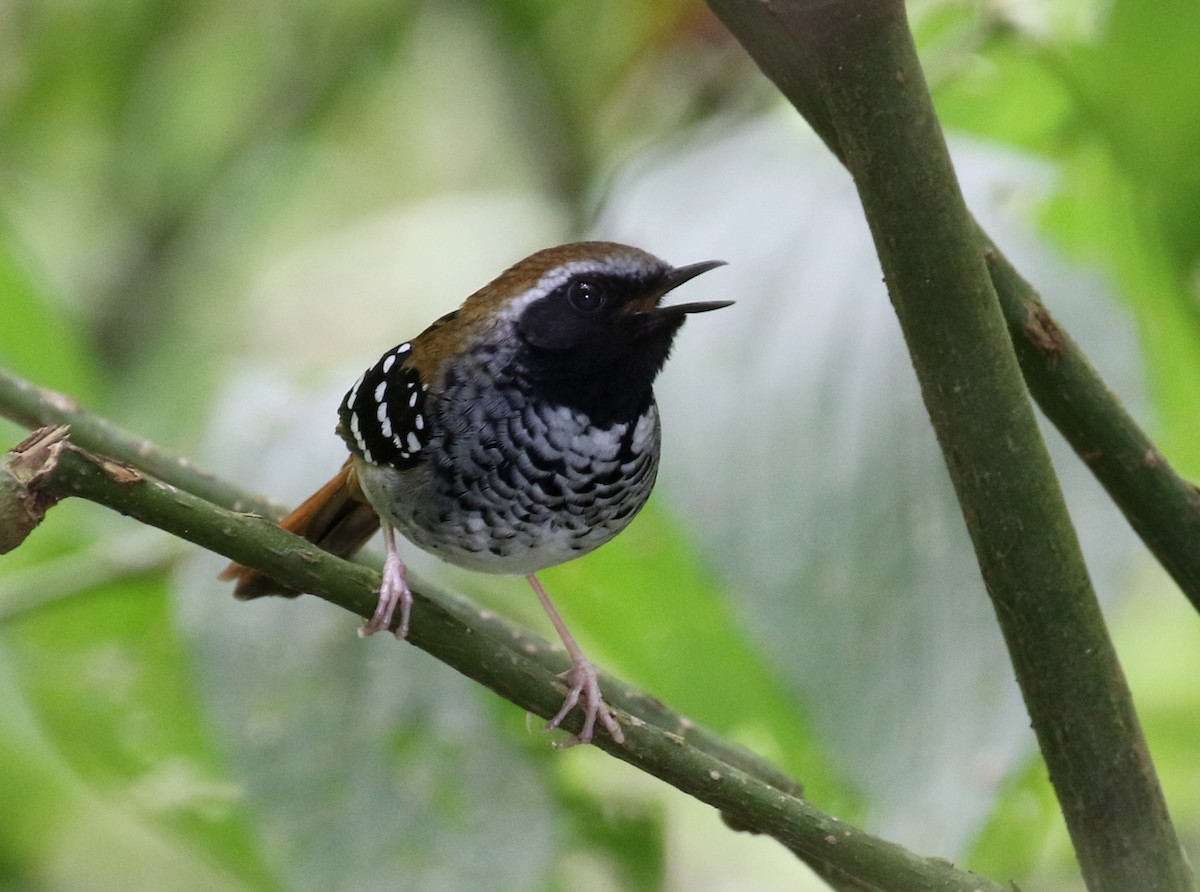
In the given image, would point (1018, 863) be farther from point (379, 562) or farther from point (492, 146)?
point (492, 146)

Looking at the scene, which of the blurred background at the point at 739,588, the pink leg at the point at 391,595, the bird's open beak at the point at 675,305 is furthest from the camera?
the blurred background at the point at 739,588

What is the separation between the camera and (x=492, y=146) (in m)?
5.70

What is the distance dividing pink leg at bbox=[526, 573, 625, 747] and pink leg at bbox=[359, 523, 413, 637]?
0.85ft

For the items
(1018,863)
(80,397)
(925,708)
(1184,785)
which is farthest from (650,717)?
(1184,785)

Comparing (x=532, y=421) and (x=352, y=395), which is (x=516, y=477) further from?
(x=352, y=395)

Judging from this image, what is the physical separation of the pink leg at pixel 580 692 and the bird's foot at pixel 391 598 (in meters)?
0.26

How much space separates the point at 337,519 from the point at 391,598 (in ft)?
2.03

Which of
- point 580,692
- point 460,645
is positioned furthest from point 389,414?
point 460,645

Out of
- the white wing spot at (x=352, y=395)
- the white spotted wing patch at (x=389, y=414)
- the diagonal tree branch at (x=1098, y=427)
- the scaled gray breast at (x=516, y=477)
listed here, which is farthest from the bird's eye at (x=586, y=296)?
the diagonal tree branch at (x=1098, y=427)

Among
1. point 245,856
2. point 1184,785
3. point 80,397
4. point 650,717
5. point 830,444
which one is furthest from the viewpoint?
point 1184,785

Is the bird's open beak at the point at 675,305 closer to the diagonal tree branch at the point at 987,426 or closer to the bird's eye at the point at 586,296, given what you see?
the bird's eye at the point at 586,296

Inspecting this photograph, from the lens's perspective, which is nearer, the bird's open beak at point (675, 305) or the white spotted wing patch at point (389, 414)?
the bird's open beak at point (675, 305)

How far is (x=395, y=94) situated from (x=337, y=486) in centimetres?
357

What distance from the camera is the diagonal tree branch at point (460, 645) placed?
1.43 meters
